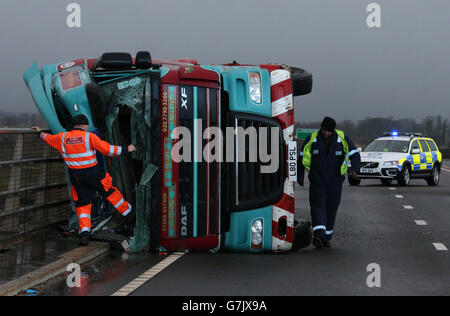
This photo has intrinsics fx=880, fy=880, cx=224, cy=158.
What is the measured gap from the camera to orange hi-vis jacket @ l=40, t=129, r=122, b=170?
10.2 metres

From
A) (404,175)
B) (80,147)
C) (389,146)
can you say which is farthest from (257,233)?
(389,146)

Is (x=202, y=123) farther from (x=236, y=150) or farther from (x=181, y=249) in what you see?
(x=181, y=249)

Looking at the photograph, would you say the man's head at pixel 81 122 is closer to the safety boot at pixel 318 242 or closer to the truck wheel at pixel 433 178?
the safety boot at pixel 318 242

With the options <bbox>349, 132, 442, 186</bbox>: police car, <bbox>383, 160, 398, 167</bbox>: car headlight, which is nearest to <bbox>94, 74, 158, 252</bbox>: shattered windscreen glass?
<bbox>349, 132, 442, 186</bbox>: police car

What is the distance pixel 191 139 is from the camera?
9.79m

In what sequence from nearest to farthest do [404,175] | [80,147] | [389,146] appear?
[80,147]
[404,175]
[389,146]

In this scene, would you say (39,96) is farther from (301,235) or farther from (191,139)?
(301,235)

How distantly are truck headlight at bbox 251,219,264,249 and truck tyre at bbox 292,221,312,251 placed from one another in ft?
2.24

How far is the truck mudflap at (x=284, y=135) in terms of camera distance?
10250 mm

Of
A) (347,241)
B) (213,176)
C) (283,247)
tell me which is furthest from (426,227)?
(213,176)

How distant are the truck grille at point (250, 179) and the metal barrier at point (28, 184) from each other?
9.28ft

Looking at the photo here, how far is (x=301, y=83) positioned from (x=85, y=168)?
3.04m

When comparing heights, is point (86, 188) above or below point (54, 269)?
above

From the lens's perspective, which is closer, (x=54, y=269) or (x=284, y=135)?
(x=54, y=269)
